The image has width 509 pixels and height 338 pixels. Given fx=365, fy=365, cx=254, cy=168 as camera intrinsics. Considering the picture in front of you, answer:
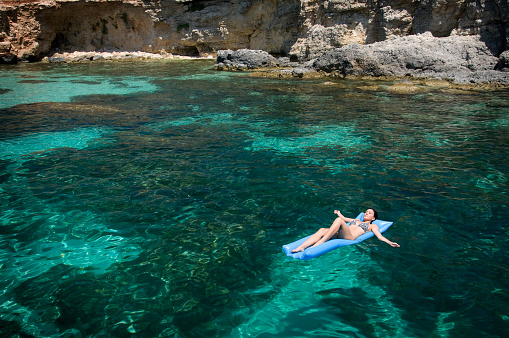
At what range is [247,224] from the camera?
5676 millimetres

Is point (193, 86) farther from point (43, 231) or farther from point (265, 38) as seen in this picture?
point (265, 38)

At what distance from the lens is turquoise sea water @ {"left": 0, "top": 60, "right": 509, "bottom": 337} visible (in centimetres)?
394

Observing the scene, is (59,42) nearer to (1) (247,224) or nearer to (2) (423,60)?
(2) (423,60)

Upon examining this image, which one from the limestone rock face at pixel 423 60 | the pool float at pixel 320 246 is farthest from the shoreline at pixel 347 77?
the pool float at pixel 320 246

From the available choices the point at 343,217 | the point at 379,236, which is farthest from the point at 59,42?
the point at 379,236

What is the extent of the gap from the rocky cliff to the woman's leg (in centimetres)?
1800

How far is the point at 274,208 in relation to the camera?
6.19m

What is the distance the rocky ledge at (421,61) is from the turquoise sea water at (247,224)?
22.1 ft

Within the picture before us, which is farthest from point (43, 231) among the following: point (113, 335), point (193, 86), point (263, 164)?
point (193, 86)

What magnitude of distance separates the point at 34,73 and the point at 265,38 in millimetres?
18877

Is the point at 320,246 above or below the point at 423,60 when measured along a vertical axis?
below

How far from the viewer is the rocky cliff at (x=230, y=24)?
831 inches

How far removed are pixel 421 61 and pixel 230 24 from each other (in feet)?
67.4

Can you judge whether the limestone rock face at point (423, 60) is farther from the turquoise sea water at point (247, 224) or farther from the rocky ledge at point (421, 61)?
the turquoise sea water at point (247, 224)
